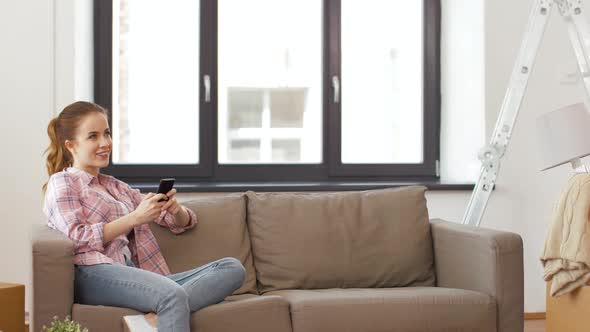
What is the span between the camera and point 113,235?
9.68 ft

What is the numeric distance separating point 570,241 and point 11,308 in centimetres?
212

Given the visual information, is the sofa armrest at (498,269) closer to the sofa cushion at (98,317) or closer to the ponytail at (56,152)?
the sofa cushion at (98,317)

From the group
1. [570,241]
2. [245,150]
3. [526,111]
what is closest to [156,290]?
[570,241]

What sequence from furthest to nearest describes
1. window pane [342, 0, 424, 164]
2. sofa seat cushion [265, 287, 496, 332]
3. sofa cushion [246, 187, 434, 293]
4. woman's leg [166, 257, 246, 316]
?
1. window pane [342, 0, 424, 164]
2. sofa cushion [246, 187, 434, 293]
3. sofa seat cushion [265, 287, 496, 332]
4. woman's leg [166, 257, 246, 316]

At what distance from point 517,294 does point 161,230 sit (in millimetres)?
1360

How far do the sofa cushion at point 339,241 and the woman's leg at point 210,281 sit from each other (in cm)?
38

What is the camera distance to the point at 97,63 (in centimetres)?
443

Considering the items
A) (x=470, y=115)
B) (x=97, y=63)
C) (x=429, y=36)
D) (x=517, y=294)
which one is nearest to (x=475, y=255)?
(x=517, y=294)

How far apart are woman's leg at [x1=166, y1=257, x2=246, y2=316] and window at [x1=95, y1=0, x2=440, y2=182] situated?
151 cm

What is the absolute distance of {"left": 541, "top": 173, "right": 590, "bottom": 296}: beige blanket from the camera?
317 centimetres

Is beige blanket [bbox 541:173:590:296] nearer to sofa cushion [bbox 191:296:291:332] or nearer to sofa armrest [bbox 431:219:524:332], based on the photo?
sofa armrest [bbox 431:219:524:332]

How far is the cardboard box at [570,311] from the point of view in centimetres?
320

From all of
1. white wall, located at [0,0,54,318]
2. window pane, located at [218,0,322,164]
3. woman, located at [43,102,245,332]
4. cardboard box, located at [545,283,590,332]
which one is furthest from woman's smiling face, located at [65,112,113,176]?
cardboard box, located at [545,283,590,332]

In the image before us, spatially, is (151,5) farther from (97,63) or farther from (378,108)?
(378,108)
